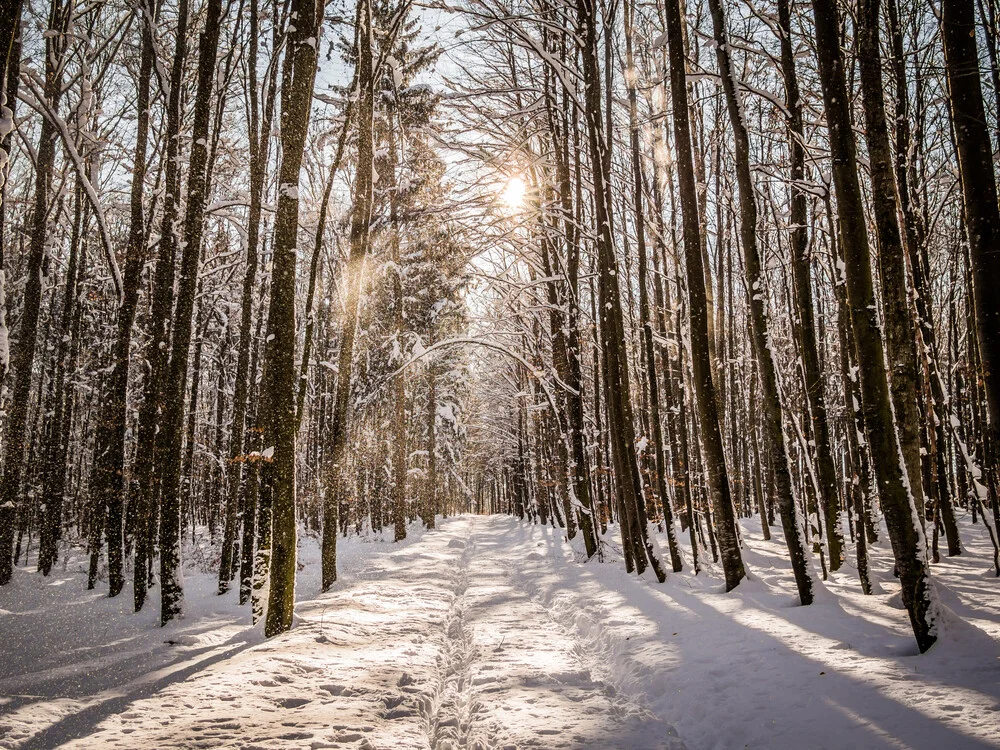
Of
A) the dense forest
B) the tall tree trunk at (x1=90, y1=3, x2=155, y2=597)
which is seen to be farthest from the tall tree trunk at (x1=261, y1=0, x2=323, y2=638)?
the tall tree trunk at (x1=90, y1=3, x2=155, y2=597)

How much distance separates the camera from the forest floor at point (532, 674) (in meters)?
3.44

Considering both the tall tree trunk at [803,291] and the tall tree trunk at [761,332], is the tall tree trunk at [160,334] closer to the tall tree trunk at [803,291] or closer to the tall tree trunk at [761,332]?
the tall tree trunk at [761,332]

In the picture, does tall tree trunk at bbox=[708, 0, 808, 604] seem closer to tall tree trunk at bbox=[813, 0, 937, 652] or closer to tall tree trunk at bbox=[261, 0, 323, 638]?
tall tree trunk at bbox=[813, 0, 937, 652]

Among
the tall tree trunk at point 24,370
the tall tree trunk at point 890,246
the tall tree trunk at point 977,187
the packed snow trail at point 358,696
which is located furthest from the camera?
the tall tree trunk at point 24,370

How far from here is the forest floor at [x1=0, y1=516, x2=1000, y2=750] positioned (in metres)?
3.44

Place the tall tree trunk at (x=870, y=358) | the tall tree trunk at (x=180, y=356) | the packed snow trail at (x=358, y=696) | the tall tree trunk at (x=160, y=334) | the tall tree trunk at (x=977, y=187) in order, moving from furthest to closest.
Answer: the tall tree trunk at (x=160, y=334)
the tall tree trunk at (x=180, y=356)
the tall tree trunk at (x=870, y=358)
the tall tree trunk at (x=977, y=187)
the packed snow trail at (x=358, y=696)

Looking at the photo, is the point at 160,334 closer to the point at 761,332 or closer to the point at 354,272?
the point at 354,272

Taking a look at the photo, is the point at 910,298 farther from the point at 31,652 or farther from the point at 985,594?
the point at 31,652

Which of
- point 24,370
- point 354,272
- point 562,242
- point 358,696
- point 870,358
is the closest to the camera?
point 358,696

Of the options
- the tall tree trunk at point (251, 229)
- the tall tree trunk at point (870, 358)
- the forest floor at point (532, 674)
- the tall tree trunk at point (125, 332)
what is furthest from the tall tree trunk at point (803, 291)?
the tall tree trunk at point (125, 332)

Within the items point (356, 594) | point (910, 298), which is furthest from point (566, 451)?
point (910, 298)

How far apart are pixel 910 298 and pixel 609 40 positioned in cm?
775

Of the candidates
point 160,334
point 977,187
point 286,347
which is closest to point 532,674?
point 286,347

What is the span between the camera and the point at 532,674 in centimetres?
513
